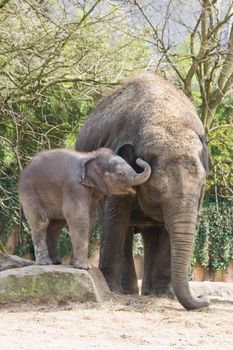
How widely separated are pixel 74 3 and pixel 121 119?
15.2ft

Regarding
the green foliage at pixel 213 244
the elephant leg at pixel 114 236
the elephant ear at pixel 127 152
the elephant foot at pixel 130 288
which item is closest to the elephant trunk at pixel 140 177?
the elephant ear at pixel 127 152

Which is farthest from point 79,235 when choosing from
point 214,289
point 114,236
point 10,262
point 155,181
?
point 214,289

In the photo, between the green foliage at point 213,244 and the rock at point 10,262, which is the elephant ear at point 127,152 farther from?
the green foliage at point 213,244

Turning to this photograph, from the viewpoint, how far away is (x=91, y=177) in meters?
9.22

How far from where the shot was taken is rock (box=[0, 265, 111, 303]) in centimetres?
888

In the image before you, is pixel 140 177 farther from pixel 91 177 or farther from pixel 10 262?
pixel 10 262

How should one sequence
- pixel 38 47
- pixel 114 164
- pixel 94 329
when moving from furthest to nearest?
pixel 38 47 → pixel 114 164 → pixel 94 329

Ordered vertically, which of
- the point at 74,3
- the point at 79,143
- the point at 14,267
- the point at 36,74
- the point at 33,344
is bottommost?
the point at 33,344

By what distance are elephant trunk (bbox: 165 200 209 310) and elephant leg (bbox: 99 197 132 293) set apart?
1.14 m

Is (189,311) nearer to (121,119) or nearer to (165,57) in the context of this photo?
(121,119)

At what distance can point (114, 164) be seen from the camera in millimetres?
9227

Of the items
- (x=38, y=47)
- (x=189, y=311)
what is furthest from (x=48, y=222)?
(x=38, y=47)

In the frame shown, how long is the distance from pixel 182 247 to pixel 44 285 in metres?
1.49

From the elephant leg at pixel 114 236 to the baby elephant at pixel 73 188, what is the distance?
1055 mm
